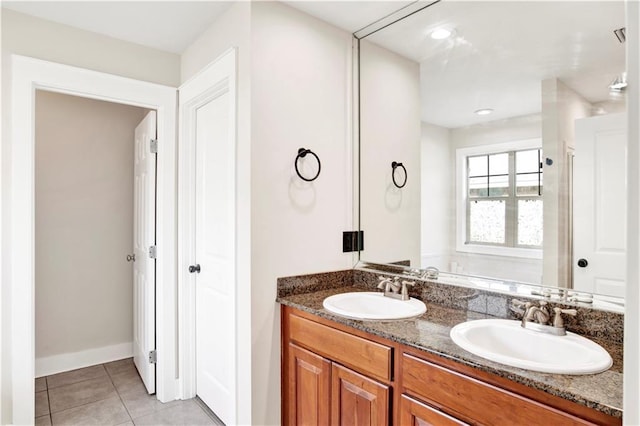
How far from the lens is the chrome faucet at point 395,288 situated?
1.83 meters

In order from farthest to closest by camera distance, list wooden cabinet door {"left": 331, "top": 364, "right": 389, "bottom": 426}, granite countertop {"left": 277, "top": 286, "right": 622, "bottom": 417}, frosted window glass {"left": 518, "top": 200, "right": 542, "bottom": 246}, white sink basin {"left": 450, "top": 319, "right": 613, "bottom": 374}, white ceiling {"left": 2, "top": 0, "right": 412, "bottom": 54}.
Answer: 1. white ceiling {"left": 2, "top": 0, "right": 412, "bottom": 54}
2. frosted window glass {"left": 518, "top": 200, "right": 542, "bottom": 246}
3. wooden cabinet door {"left": 331, "top": 364, "right": 389, "bottom": 426}
4. white sink basin {"left": 450, "top": 319, "right": 613, "bottom": 374}
5. granite countertop {"left": 277, "top": 286, "right": 622, "bottom": 417}

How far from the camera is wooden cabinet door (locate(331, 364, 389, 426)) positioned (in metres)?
1.43

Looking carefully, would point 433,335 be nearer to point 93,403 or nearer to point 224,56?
point 224,56

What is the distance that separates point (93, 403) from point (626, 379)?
9.66 ft

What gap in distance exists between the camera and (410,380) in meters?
1.33

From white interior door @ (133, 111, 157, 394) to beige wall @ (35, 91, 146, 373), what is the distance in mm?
295

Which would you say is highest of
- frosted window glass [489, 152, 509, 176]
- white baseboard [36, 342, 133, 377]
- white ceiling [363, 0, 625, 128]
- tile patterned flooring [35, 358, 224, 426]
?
white ceiling [363, 0, 625, 128]

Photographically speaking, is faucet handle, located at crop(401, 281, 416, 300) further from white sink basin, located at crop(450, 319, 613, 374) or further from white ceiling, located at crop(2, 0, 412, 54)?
white ceiling, located at crop(2, 0, 412, 54)

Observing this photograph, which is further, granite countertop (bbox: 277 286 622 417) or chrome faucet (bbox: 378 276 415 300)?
chrome faucet (bbox: 378 276 415 300)

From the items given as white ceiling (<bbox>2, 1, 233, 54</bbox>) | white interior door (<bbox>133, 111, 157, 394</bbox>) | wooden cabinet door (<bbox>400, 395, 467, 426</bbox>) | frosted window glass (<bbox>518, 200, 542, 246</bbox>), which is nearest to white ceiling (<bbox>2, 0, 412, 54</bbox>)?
white ceiling (<bbox>2, 1, 233, 54</bbox>)

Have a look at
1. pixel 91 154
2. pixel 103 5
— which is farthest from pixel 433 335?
pixel 91 154

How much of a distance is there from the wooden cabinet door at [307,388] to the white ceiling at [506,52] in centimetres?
135

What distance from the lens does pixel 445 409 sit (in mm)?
Answer: 1225

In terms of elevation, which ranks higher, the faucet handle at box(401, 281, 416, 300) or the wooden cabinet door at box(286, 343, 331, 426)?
the faucet handle at box(401, 281, 416, 300)
